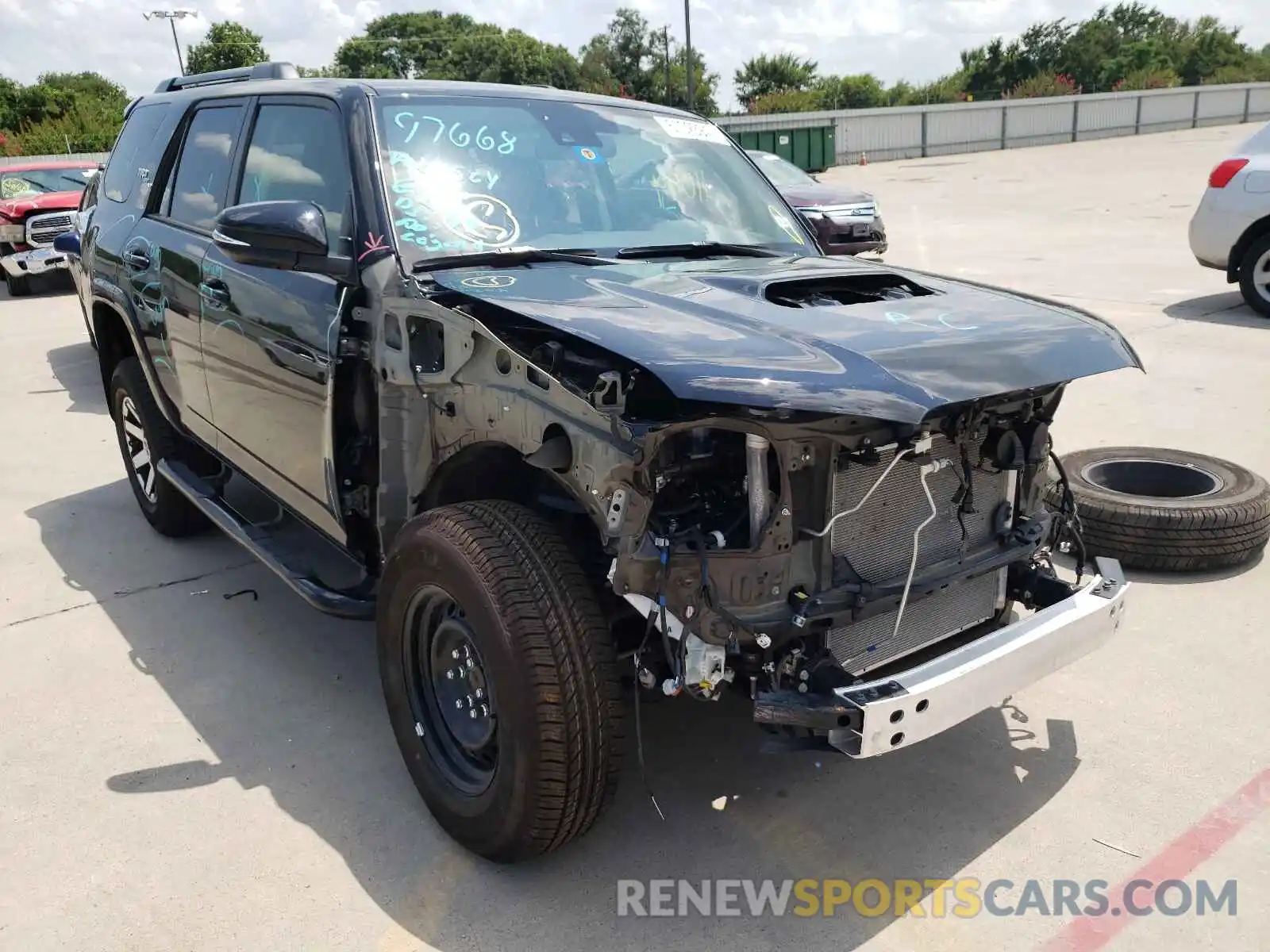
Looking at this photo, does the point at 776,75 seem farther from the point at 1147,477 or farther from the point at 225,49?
the point at 1147,477

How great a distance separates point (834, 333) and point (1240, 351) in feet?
23.1

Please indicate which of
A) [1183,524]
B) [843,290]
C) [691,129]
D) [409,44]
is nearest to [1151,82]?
[1183,524]

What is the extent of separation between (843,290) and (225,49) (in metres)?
74.7

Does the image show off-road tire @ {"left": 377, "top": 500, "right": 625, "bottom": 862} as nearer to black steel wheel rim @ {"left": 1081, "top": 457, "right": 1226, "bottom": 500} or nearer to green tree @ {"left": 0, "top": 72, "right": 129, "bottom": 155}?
black steel wheel rim @ {"left": 1081, "top": 457, "right": 1226, "bottom": 500}

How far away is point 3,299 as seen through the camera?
14180 mm

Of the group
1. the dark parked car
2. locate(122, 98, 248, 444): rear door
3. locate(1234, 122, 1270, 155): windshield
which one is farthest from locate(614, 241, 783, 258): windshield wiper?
locate(1234, 122, 1270, 155): windshield

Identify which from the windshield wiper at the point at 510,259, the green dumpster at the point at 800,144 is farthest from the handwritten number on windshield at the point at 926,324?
the green dumpster at the point at 800,144

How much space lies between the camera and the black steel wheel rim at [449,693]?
281cm

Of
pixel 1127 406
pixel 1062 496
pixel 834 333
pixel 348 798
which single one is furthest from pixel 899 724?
pixel 1127 406

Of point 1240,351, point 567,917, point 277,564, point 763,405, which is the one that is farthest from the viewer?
point 1240,351

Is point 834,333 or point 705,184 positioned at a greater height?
point 705,184

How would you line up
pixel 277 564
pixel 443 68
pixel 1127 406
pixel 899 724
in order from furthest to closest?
pixel 443 68 → pixel 1127 406 → pixel 277 564 → pixel 899 724

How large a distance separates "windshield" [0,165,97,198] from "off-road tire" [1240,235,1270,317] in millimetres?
13344

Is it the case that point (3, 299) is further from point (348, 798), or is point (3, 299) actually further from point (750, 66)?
point (750, 66)
